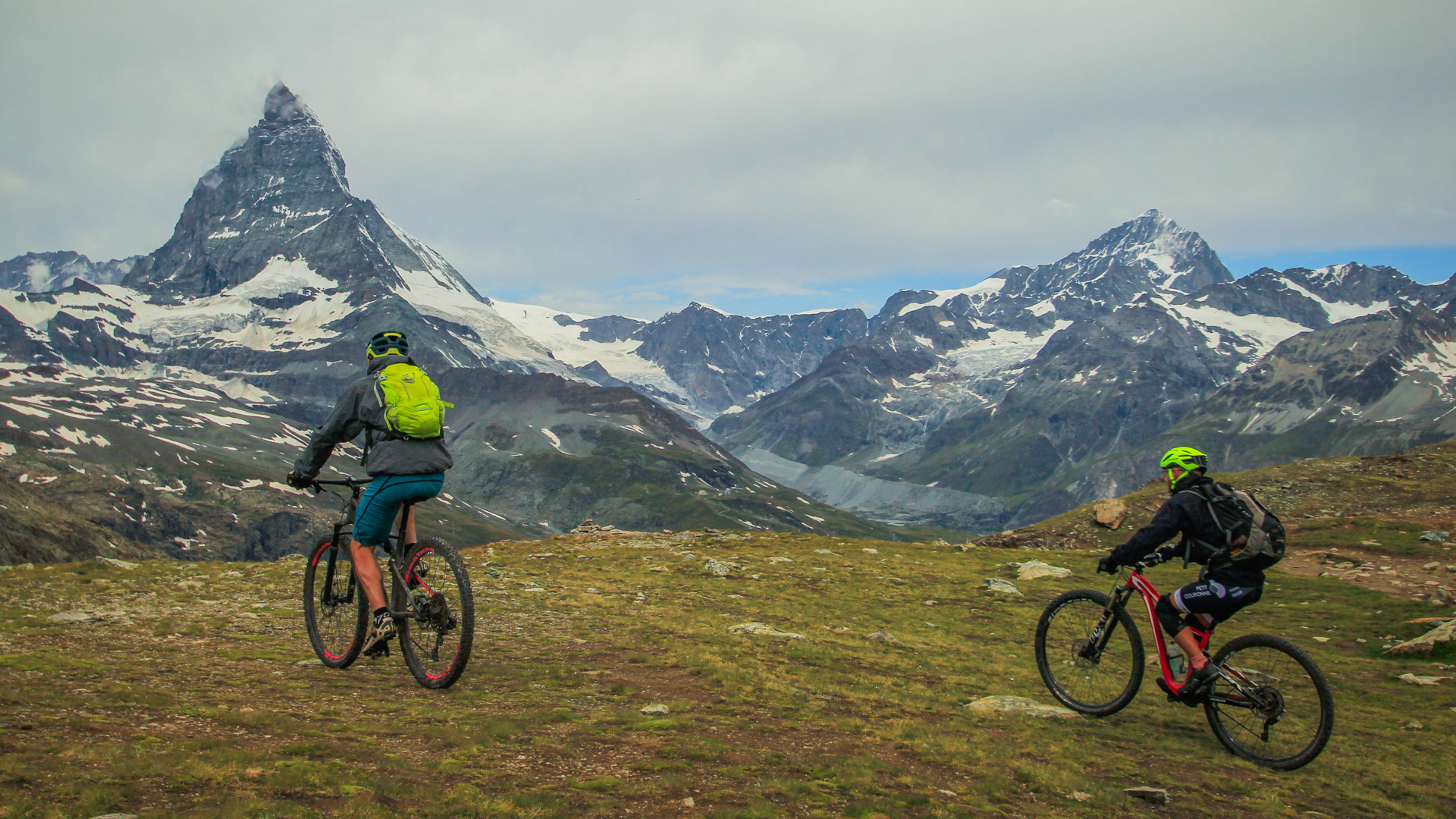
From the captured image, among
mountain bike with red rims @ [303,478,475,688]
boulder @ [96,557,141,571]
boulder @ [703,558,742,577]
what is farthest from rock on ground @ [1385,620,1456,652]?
boulder @ [96,557,141,571]

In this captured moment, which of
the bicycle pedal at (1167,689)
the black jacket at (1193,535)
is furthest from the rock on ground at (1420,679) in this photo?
the bicycle pedal at (1167,689)

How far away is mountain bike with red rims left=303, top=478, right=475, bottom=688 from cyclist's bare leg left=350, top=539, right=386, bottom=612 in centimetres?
16

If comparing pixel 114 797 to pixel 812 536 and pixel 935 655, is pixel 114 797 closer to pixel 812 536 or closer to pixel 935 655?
pixel 935 655

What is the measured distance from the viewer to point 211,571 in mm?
27438

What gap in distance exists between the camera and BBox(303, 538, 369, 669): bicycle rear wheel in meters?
14.4

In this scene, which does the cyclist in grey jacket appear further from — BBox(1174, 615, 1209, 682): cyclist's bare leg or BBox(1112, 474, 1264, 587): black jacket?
BBox(1174, 615, 1209, 682): cyclist's bare leg

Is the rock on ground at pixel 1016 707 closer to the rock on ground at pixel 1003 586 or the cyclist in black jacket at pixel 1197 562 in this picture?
the cyclist in black jacket at pixel 1197 562

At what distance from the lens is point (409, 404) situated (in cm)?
1330

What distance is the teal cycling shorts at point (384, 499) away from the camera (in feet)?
43.7

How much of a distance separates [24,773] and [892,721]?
11.2 metres

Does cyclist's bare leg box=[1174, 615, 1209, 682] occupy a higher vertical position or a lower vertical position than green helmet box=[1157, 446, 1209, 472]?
lower

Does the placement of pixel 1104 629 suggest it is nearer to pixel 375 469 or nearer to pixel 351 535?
pixel 375 469

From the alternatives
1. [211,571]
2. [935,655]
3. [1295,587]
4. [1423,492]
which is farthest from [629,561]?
[1423,492]

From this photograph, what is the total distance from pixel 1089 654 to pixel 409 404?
1296 cm
